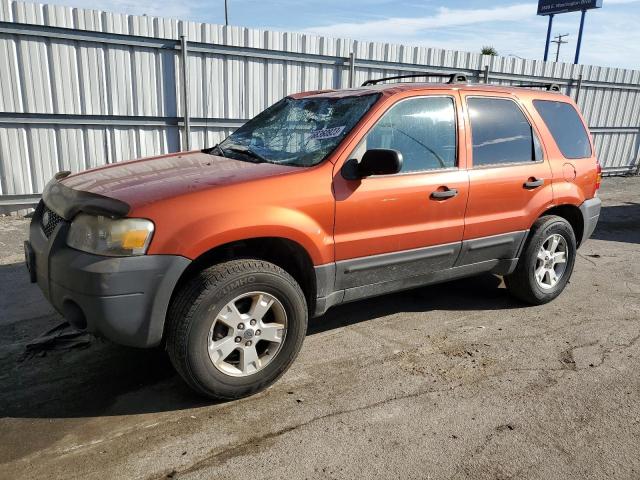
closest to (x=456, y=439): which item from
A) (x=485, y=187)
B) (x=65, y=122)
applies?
(x=485, y=187)

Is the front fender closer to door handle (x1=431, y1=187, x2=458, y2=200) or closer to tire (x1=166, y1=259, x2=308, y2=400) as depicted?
tire (x1=166, y1=259, x2=308, y2=400)

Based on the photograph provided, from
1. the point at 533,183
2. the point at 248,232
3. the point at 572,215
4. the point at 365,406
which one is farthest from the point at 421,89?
the point at 365,406

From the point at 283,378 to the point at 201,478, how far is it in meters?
0.99

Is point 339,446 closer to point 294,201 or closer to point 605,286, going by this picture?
point 294,201

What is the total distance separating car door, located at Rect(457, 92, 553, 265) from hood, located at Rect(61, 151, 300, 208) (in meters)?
Answer: 1.58

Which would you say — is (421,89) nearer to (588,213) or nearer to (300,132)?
(300,132)

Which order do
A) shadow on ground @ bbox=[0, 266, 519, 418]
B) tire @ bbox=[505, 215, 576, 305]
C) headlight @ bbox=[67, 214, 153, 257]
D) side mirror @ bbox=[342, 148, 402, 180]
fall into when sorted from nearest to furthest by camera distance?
headlight @ bbox=[67, 214, 153, 257], shadow on ground @ bbox=[0, 266, 519, 418], side mirror @ bbox=[342, 148, 402, 180], tire @ bbox=[505, 215, 576, 305]

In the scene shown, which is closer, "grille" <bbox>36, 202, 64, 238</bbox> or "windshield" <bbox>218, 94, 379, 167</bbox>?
"grille" <bbox>36, 202, 64, 238</bbox>

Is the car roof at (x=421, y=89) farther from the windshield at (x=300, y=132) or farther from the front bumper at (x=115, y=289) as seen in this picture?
the front bumper at (x=115, y=289)

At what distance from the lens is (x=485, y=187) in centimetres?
393

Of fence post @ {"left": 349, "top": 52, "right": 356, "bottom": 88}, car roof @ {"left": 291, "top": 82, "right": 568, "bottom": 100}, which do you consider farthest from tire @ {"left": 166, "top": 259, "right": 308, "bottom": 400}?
fence post @ {"left": 349, "top": 52, "right": 356, "bottom": 88}

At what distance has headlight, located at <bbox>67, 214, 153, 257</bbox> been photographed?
8.54ft

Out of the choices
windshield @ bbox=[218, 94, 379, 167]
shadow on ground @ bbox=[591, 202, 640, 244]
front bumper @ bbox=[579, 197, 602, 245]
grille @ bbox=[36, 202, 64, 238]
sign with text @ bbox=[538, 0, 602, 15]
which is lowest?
shadow on ground @ bbox=[591, 202, 640, 244]

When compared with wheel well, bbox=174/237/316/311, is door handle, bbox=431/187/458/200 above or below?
above
